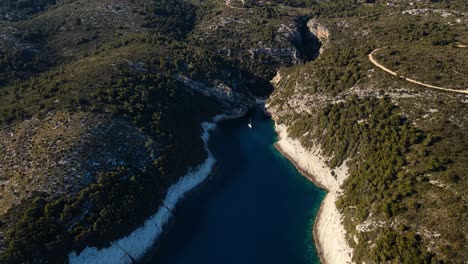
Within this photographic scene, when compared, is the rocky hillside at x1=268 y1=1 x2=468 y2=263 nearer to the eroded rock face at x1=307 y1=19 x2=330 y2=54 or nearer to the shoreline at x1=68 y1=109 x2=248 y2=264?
the eroded rock face at x1=307 y1=19 x2=330 y2=54

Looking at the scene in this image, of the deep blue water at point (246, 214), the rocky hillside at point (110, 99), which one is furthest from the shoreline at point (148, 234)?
the deep blue water at point (246, 214)

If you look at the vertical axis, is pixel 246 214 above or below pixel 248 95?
above

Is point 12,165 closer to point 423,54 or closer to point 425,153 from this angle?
point 425,153

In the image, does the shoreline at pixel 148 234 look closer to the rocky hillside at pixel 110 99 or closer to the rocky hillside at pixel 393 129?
the rocky hillside at pixel 110 99

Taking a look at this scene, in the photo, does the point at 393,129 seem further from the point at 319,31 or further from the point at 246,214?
the point at 319,31

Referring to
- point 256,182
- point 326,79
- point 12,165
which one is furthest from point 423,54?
point 12,165

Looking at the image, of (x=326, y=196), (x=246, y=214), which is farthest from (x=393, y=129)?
(x=246, y=214)
